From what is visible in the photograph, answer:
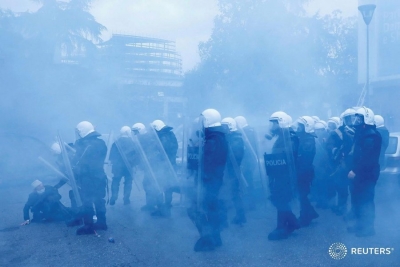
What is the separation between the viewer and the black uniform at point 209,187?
4.46 m

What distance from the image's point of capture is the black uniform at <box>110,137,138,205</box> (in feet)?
22.8

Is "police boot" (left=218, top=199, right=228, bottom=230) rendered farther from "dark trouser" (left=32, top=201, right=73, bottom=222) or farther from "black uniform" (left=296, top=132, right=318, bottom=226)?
"dark trouser" (left=32, top=201, right=73, bottom=222)

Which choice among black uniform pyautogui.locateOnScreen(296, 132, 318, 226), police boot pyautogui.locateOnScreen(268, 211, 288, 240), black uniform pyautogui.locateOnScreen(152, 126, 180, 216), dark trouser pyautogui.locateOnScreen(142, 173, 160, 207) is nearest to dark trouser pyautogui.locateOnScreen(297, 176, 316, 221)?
black uniform pyautogui.locateOnScreen(296, 132, 318, 226)

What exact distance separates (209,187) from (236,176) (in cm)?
101

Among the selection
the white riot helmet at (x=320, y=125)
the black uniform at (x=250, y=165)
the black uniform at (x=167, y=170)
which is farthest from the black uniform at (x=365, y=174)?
the black uniform at (x=167, y=170)

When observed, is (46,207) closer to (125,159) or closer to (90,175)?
(90,175)

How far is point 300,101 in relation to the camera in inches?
443

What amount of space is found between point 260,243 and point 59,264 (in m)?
2.00

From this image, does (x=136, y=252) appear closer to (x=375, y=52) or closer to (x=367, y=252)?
(x=367, y=252)

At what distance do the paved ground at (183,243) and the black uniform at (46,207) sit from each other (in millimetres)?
142

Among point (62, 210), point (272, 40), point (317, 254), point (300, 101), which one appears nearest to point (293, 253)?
point (317, 254)

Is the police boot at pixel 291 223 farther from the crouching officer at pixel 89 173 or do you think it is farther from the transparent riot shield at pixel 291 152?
the crouching officer at pixel 89 173

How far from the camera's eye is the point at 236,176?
546cm

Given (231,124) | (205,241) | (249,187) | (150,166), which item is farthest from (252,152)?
(205,241)
